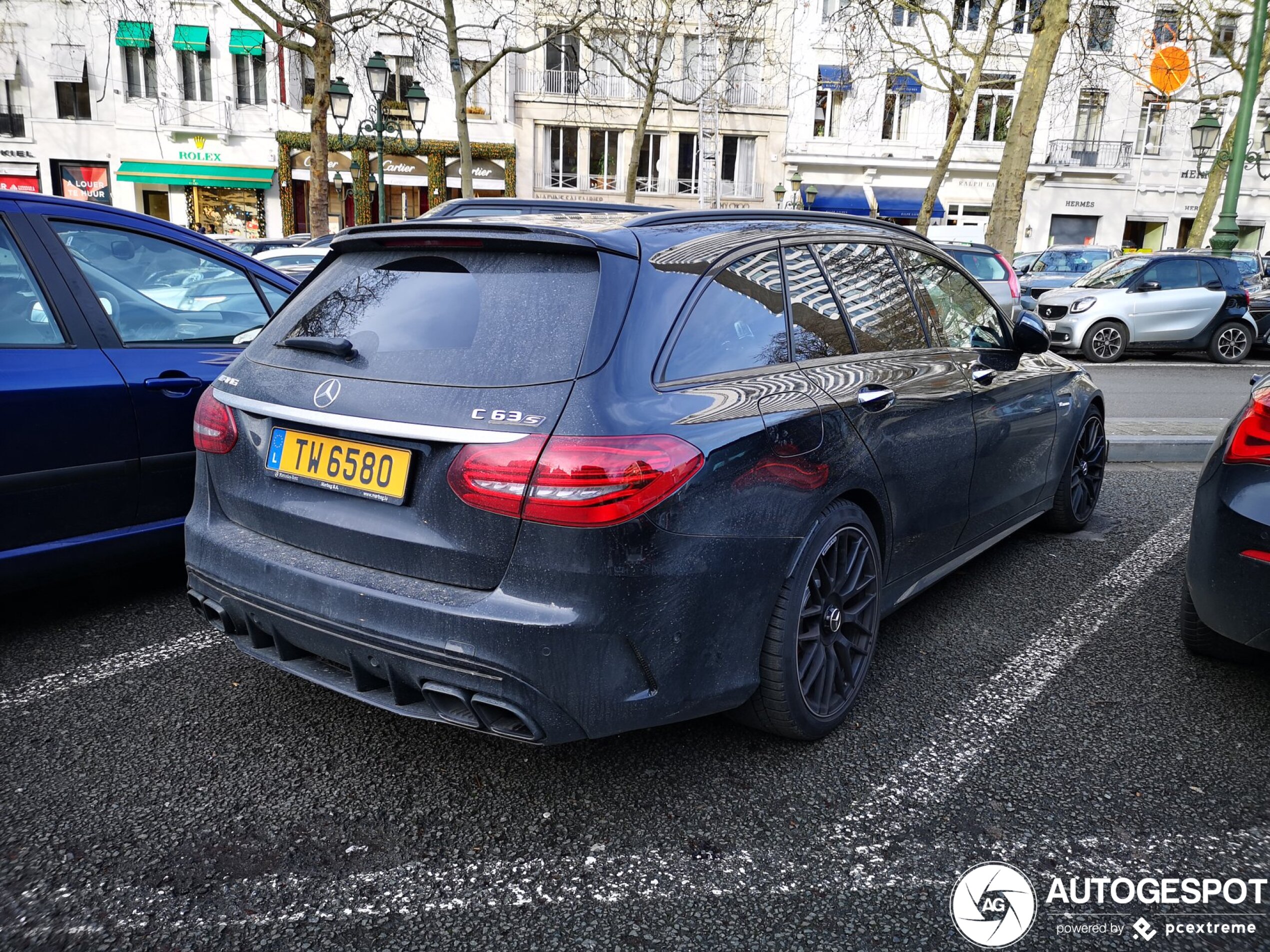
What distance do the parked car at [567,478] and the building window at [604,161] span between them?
34.6 m

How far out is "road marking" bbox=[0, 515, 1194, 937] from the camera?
7.07 feet

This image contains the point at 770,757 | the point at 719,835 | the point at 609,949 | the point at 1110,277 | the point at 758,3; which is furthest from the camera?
the point at 758,3

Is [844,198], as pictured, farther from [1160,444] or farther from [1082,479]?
[1082,479]

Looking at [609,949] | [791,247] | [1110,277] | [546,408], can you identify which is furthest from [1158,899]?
[1110,277]

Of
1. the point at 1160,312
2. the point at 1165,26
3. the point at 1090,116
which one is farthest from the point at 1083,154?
the point at 1160,312

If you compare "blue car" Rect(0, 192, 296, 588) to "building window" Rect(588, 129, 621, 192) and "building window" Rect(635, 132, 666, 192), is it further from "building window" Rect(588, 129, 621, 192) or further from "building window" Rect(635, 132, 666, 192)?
"building window" Rect(635, 132, 666, 192)

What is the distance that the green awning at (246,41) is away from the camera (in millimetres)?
31875

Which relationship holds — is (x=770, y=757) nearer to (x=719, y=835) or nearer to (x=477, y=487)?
(x=719, y=835)

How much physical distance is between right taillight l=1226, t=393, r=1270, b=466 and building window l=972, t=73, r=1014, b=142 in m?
38.4

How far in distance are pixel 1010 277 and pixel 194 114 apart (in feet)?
94.9

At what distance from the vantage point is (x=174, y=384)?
12.2ft

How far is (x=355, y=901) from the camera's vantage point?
2184 millimetres

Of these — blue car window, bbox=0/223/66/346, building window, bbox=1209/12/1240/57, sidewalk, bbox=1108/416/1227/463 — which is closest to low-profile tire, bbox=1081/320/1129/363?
sidewalk, bbox=1108/416/1227/463

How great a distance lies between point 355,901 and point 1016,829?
165 centimetres
